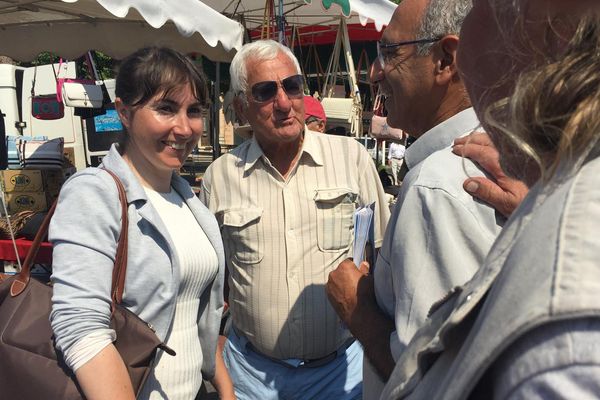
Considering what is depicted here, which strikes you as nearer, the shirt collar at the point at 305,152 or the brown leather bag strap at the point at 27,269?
the brown leather bag strap at the point at 27,269

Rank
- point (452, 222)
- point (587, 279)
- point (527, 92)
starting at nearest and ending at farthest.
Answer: point (587, 279) → point (527, 92) → point (452, 222)

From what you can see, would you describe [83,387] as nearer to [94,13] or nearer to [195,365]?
[195,365]

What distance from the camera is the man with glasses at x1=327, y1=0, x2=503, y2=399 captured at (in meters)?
1.04

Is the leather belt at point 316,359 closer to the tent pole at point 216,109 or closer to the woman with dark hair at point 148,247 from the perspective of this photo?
the woman with dark hair at point 148,247

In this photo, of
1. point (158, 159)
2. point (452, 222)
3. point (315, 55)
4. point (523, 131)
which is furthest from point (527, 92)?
point (315, 55)

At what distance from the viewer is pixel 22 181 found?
4211 mm

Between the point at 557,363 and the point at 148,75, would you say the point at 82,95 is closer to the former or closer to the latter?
the point at 148,75

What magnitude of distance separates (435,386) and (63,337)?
110cm

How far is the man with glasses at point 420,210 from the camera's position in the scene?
1042mm

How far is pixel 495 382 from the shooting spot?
0.46m

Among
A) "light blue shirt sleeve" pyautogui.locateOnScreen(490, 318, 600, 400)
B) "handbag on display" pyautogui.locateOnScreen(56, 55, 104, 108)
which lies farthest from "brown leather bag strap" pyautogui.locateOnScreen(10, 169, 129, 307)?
"handbag on display" pyautogui.locateOnScreen(56, 55, 104, 108)

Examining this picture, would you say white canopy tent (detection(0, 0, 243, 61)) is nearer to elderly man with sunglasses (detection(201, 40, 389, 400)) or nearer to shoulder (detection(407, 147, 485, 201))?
elderly man with sunglasses (detection(201, 40, 389, 400))

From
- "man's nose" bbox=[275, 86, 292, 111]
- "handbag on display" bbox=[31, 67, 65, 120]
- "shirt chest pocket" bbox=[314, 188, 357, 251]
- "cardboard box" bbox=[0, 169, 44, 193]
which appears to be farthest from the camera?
"handbag on display" bbox=[31, 67, 65, 120]

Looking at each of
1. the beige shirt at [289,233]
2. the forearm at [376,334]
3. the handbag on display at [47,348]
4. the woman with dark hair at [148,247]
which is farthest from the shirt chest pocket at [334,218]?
the handbag on display at [47,348]
